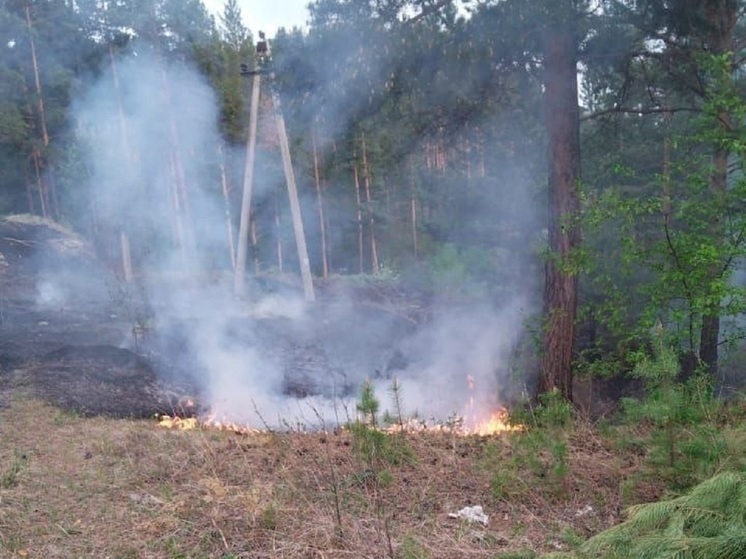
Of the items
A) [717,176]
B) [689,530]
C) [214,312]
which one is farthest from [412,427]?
[214,312]

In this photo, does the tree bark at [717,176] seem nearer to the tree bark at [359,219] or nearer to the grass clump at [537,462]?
the grass clump at [537,462]

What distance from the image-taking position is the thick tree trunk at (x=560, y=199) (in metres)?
7.04

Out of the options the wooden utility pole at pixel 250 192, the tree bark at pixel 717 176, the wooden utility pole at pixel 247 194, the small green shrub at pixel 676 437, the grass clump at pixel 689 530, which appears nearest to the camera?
the grass clump at pixel 689 530

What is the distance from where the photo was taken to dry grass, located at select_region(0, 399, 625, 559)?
11.5 ft

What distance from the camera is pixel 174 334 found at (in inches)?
464

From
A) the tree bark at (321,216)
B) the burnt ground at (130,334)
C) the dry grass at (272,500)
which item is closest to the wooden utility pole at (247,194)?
the burnt ground at (130,334)

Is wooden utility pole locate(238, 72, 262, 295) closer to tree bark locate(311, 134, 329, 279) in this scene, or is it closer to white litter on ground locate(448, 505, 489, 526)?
tree bark locate(311, 134, 329, 279)

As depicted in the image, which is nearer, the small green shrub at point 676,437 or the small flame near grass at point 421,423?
the small green shrub at point 676,437

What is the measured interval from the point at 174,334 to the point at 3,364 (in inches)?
124

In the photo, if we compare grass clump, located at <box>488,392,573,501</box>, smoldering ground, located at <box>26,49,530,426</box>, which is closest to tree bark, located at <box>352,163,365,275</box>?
smoldering ground, located at <box>26,49,530,426</box>

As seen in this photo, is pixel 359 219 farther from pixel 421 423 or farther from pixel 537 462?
pixel 537 462

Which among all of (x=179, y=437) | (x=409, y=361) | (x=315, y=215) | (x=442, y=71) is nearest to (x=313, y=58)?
(x=442, y=71)

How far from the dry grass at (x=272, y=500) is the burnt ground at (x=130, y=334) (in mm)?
2189

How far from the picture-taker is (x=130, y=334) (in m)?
11.7
